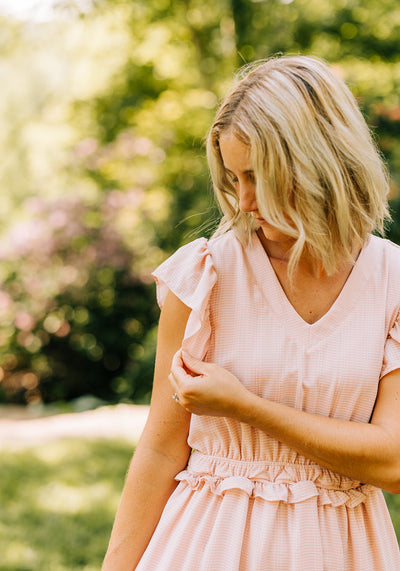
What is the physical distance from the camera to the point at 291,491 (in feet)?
5.27

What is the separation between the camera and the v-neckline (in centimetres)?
166

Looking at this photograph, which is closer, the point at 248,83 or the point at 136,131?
the point at 248,83

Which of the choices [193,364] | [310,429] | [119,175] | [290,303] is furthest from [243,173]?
[119,175]

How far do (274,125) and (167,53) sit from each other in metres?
9.50

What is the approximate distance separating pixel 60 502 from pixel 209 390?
3961 mm

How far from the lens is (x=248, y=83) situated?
5.52 feet

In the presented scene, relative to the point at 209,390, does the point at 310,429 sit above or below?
below

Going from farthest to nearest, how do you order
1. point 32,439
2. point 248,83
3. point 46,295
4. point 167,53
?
1. point 46,295
2. point 167,53
3. point 32,439
4. point 248,83

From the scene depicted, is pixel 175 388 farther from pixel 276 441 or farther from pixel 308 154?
pixel 308 154

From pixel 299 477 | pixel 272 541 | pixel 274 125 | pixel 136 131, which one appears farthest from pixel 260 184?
pixel 136 131

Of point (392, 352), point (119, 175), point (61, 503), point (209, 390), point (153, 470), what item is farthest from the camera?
point (119, 175)

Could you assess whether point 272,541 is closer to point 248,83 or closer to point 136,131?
point 248,83

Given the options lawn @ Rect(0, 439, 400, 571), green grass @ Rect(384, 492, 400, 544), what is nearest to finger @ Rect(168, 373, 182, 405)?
lawn @ Rect(0, 439, 400, 571)

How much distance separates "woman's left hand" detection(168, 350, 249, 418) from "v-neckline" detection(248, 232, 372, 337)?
22 centimetres
